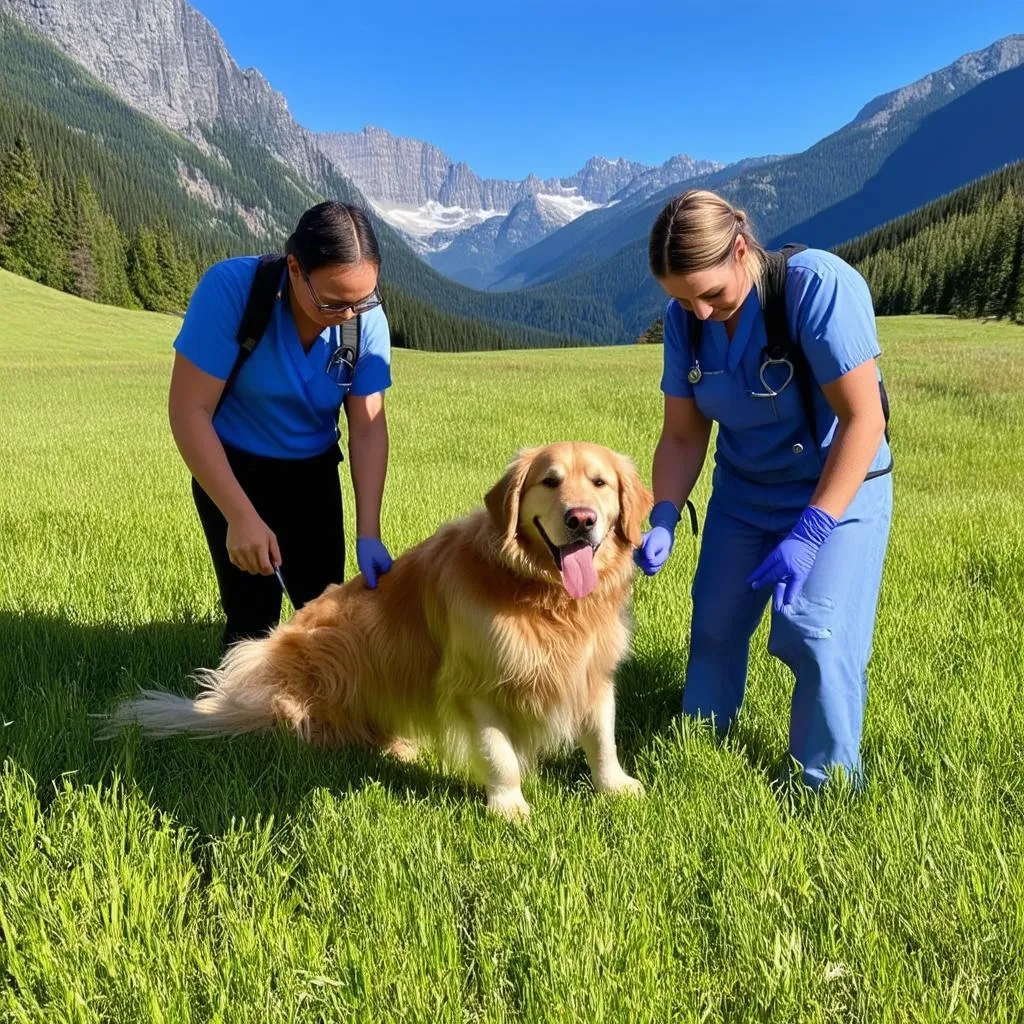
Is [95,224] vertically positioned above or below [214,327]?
above

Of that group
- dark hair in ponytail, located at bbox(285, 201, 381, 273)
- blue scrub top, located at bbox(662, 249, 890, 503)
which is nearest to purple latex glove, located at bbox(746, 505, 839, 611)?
blue scrub top, located at bbox(662, 249, 890, 503)

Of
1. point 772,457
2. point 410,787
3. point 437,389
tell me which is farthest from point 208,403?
point 437,389

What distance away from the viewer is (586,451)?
2.96 meters

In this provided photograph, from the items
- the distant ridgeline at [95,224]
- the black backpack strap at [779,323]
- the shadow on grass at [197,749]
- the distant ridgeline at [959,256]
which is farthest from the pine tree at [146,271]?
the black backpack strap at [779,323]

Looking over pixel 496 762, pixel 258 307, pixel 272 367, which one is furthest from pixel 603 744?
pixel 258 307

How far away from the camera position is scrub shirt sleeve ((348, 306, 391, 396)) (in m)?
3.70

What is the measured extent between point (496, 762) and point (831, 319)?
2.08m

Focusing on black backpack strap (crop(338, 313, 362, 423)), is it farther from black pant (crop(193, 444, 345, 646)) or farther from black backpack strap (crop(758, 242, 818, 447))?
black backpack strap (crop(758, 242, 818, 447))

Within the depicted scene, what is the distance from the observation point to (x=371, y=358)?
12.2 ft

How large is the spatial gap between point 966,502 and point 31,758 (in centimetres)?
828

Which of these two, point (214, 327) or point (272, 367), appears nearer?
point (214, 327)

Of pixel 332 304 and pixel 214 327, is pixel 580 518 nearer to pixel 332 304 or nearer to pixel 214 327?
pixel 332 304

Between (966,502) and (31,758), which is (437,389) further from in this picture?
(31,758)

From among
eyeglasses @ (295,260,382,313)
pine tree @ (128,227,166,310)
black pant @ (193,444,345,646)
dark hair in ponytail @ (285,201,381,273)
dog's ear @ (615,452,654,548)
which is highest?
pine tree @ (128,227,166,310)
